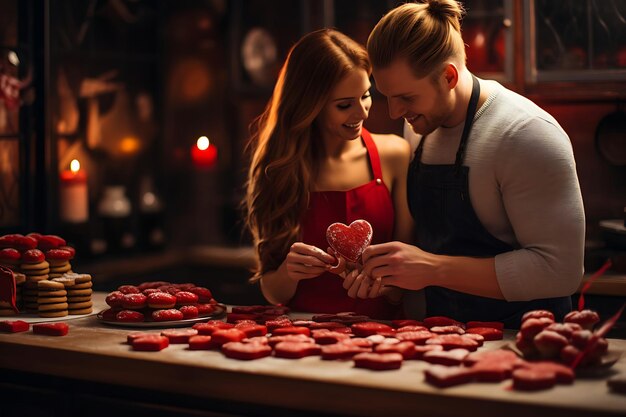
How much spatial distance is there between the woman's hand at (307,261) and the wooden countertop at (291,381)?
512 mm

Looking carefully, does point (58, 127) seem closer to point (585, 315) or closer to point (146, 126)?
point (146, 126)

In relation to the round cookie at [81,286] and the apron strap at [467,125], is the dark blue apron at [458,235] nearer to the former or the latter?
the apron strap at [467,125]

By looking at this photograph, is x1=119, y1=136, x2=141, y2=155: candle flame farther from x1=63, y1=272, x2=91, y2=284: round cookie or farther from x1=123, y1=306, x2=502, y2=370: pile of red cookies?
x1=123, y1=306, x2=502, y2=370: pile of red cookies

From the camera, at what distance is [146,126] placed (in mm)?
5395

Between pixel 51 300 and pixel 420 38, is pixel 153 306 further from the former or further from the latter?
pixel 420 38

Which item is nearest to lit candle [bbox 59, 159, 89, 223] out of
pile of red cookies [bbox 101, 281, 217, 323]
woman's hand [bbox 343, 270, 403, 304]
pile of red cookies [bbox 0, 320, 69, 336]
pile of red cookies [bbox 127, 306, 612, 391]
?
pile of red cookies [bbox 101, 281, 217, 323]

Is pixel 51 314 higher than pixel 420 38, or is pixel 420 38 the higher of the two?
pixel 420 38

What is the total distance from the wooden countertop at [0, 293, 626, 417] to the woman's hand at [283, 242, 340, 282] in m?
0.51

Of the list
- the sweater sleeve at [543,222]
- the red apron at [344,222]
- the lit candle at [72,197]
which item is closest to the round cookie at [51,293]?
the red apron at [344,222]

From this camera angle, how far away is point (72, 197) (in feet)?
14.9

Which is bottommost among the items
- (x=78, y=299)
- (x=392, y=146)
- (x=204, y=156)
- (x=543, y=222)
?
(x=78, y=299)

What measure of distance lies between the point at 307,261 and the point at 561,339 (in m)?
0.86

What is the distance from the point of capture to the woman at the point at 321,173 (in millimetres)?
2789

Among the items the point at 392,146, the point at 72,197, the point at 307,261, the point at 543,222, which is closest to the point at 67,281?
the point at 307,261
